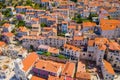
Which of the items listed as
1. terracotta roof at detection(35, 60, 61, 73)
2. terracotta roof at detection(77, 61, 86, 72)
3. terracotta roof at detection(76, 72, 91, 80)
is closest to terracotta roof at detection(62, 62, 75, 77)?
terracotta roof at detection(76, 72, 91, 80)

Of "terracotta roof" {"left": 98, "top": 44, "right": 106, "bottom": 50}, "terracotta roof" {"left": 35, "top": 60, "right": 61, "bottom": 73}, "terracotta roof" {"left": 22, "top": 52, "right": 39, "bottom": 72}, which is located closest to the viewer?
"terracotta roof" {"left": 35, "top": 60, "right": 61, "bottom": 73}

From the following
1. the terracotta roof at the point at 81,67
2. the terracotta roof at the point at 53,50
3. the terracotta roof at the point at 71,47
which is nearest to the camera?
the terracotta roof at the point at 81,67

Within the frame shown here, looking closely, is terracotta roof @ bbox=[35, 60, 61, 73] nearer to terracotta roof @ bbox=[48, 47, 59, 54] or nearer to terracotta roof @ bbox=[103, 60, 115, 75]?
terracotta roof @ bbox=[48, 47, 59, 54]

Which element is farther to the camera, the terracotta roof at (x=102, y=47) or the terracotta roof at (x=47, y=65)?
the terracotta roof at (x=102, y=47)

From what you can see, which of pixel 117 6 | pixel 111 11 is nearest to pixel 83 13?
pixel 111 11

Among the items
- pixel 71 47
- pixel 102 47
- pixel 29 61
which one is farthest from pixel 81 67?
pixel 29 61

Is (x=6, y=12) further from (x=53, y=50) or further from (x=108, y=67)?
(x=108, y=67)

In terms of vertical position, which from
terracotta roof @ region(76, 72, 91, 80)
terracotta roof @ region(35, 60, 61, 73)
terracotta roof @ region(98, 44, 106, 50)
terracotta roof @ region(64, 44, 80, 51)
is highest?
terracotta roof @ region(98, 44, 106, 50)

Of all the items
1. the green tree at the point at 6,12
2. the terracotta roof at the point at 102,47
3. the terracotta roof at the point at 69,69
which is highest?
the green tree at the point at 6,12

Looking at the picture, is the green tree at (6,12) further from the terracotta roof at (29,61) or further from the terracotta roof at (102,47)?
the terracotta roof at (102,47)

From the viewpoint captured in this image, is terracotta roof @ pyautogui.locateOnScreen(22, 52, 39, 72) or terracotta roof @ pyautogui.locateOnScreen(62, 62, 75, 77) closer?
terracotta roof @ pyautogui.locateOnScreen(62, 62, 75, 77)

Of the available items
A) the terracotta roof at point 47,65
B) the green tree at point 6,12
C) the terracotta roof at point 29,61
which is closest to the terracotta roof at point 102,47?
→ the terracotta roof at point 47,65
